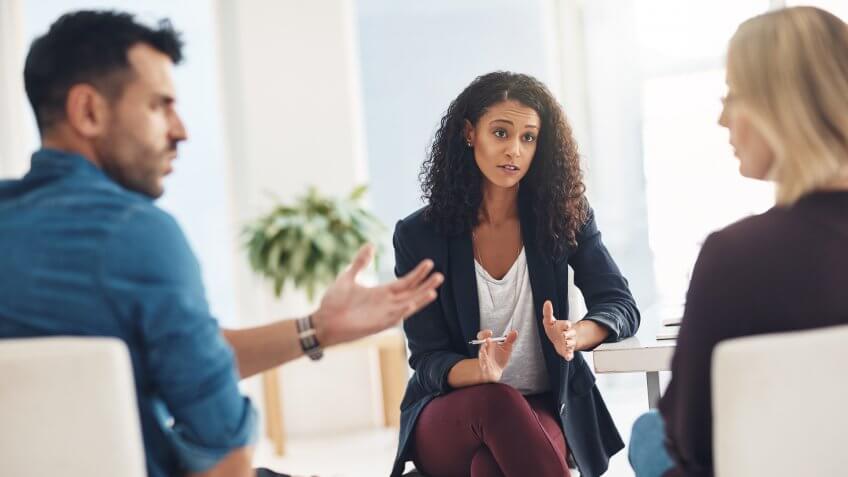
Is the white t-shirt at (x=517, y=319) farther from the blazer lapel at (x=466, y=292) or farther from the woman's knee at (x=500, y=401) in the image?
the woman's knee at (x=500, y=401)

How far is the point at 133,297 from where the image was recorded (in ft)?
4.06

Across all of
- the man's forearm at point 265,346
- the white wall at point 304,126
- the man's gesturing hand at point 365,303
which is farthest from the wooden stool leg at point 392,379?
the man's gesturing hand at point 365,303

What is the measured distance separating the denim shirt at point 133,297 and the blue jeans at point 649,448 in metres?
0.70

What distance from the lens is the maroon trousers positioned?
75.3 inches

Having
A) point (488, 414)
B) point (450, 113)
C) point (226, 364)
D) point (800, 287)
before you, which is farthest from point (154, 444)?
point (450, 113)

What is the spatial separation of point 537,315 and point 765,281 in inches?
41.4

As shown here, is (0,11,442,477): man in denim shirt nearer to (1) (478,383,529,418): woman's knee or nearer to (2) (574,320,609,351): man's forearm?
(1) (478,383,529,418): woman's knee

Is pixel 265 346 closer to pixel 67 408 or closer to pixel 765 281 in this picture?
pixel 67 408

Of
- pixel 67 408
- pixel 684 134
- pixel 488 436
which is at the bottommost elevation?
pixel 488 436

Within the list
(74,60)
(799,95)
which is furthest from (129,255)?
(799,95)

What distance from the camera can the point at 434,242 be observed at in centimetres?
235

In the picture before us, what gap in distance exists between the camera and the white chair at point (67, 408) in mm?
1129

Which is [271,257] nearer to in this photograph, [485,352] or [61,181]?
[485,352]

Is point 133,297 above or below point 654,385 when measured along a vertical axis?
above
